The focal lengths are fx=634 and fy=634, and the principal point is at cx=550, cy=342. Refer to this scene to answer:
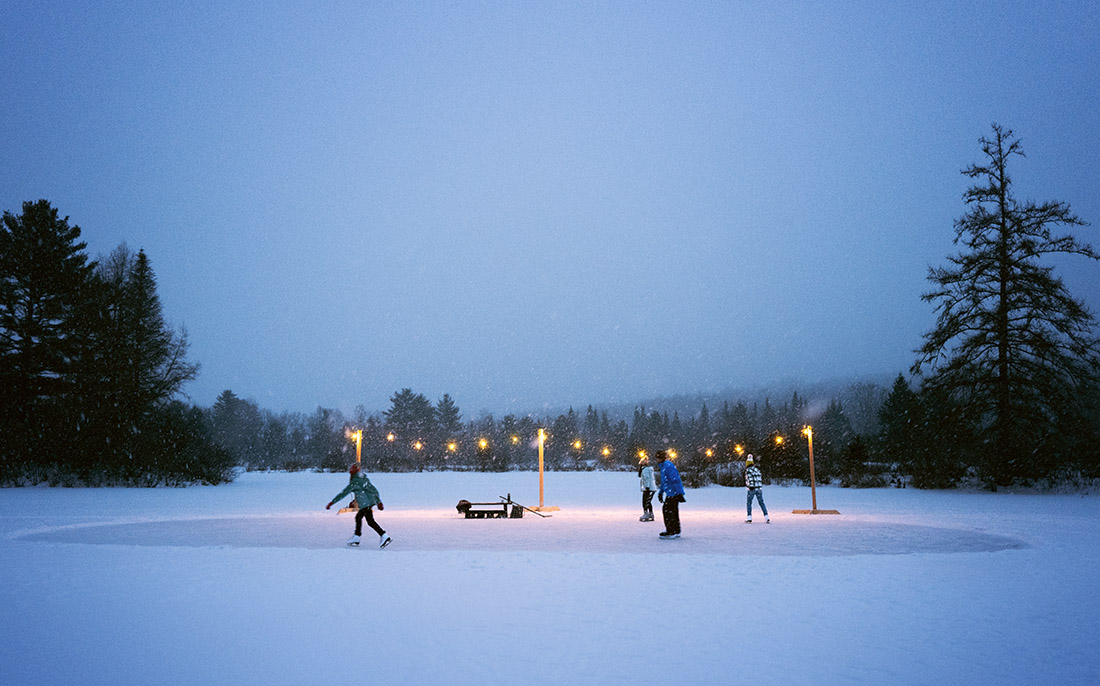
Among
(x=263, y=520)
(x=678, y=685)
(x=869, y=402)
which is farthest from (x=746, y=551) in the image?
(x=869, y=402)

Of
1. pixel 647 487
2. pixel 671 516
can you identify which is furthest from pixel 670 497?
pixel 647 487

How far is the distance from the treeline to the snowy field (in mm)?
24196

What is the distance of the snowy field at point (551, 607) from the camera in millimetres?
5480

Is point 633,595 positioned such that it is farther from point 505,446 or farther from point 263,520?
point 505,446

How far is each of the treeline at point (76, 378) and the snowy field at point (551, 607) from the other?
24196 millimetres

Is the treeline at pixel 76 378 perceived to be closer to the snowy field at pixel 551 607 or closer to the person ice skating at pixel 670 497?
the snowy field at pixel 551 607

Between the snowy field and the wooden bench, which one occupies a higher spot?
the snowy field

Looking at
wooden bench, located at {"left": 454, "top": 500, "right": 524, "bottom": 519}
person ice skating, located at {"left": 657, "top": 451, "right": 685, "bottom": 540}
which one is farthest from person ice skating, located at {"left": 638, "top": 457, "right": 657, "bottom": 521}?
wooden bench, located at {"left": 454, "top": 500, "right": 524, "bottom": 519}

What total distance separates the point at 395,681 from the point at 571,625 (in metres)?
2.22

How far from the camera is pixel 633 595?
26.9 ft

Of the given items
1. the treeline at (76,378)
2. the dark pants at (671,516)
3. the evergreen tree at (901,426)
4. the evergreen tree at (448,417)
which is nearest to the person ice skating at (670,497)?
the dark pants at (671,516)

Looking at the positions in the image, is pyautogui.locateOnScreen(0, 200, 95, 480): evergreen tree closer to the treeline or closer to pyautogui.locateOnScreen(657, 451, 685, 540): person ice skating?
the treeline

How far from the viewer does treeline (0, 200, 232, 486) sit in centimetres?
3441

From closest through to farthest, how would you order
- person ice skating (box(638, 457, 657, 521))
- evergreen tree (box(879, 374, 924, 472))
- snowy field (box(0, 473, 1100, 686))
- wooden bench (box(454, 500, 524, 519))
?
1. snowy field (box(0, 473, 1100, 686))
2. person ice skating (box(638, 457, 657, 521))
3. wooden bench (box(454, 500, 524, 519))
4. evergreen tree (box(879, 374, 924, 472))
